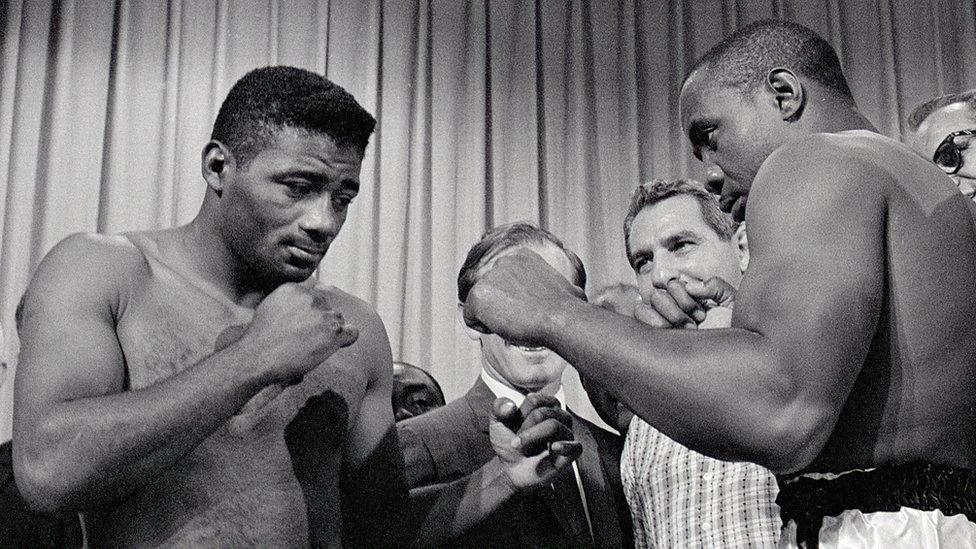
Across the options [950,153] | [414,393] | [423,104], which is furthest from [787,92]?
[423,104]

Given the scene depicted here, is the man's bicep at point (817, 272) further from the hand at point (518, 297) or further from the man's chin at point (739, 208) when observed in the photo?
the man's chin at point (739, 208)

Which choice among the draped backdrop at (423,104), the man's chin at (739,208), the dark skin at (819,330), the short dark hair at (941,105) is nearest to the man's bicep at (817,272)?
the dark skin at (819,330)

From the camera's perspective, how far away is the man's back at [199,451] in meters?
1.35

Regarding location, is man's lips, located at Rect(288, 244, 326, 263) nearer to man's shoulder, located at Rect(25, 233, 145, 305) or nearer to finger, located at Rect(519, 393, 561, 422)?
man's shoulder, located at Rect(25, 233, 145, 305)

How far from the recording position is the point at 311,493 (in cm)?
148

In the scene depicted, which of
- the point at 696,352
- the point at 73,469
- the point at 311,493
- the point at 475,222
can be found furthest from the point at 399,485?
the point at 475,222

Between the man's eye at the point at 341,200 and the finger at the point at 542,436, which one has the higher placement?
the man's eye at the point at 341,200

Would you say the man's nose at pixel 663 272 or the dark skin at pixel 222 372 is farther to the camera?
the man's nose at pixel 663 272

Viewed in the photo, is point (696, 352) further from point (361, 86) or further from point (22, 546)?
point (361, 86)

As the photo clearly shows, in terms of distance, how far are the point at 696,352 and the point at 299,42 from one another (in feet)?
10.5

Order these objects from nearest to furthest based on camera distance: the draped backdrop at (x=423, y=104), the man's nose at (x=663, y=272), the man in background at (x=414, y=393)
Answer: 1. the man's nose at (x=663, y=272)
2. the man in background at (x=414, y=393)
3. the draped backdrop at (x=423, y=104)

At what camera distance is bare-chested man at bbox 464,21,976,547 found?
972 mm

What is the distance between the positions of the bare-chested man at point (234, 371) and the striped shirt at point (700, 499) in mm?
257

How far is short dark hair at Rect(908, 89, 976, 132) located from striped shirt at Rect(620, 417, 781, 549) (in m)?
1.13
